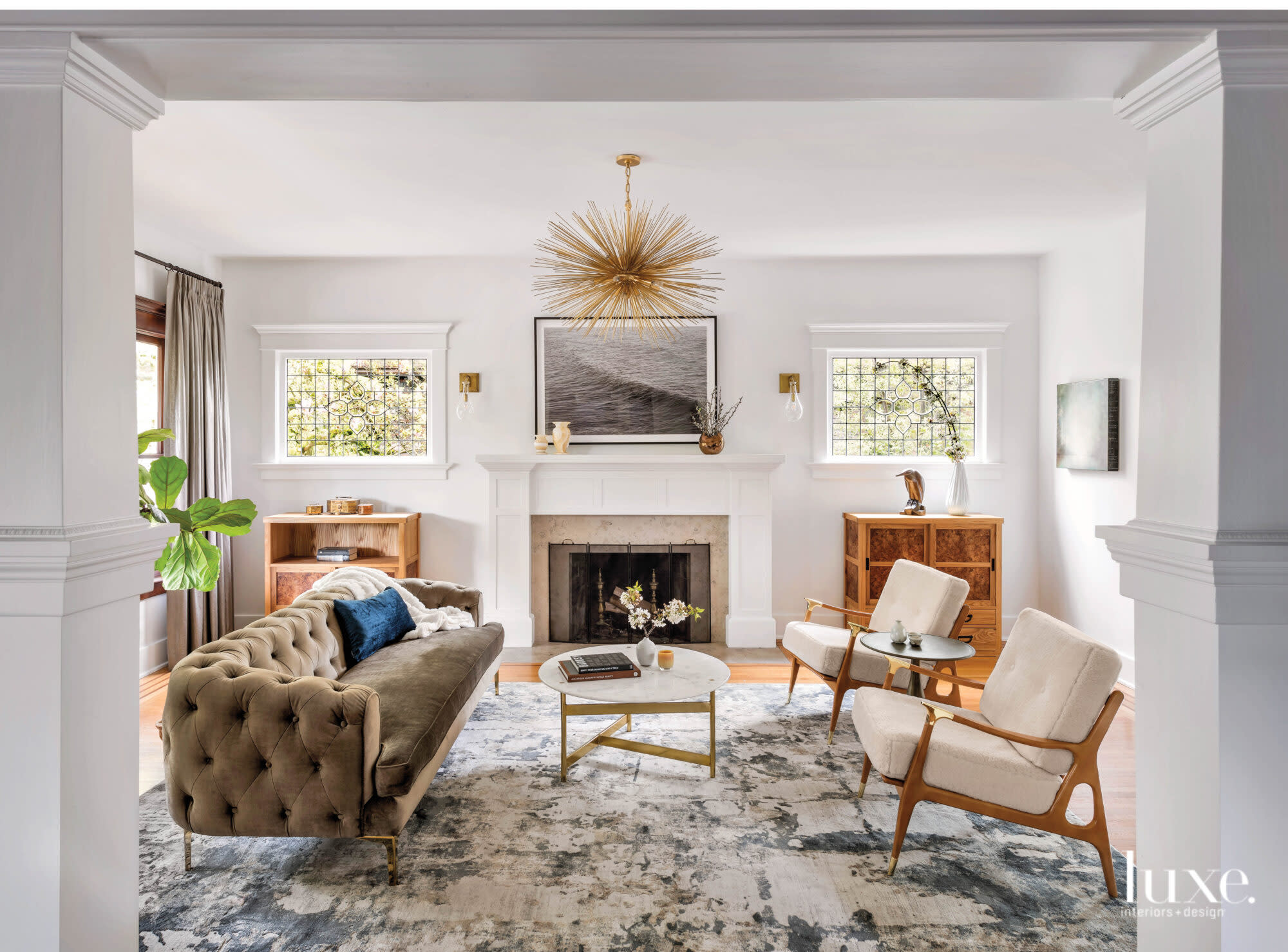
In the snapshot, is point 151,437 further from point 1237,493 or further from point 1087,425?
point 1087,425

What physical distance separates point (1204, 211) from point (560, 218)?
11.4 feet

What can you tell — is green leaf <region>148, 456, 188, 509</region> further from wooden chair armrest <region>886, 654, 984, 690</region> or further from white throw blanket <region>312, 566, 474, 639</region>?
wooden chair armrest <region>886, 654, 984, 690</region>

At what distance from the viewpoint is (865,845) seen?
253 centimetres

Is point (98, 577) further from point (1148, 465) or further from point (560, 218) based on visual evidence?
point (560, 218)

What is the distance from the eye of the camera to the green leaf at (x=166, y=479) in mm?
2895

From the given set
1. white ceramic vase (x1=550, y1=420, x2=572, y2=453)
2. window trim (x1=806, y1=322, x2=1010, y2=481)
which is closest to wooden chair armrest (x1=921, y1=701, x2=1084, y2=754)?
window trim (x1=806, y1=322, x2=1010, y2=481)

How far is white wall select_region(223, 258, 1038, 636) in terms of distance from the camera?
5.30m

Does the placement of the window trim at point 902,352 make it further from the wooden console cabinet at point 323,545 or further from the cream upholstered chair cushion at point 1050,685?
the wooden console cabinet at point 323,545

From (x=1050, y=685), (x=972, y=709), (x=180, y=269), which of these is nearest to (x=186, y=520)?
(x=180, y=269)

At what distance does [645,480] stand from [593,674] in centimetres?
220

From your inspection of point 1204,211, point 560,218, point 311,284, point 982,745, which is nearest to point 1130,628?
point 982,745

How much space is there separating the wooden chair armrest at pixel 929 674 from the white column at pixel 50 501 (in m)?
2.67

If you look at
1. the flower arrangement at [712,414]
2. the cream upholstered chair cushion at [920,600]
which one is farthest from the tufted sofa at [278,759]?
the flower arrangement at [712,414]

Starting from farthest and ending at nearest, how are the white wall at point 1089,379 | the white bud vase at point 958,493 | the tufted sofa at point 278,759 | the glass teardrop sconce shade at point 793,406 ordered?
the glass teardrop sconce shade at point 793,406, the white bud vase at point 958,493, the white wall at point 1089,379, the tufted sofa at point 278,759
